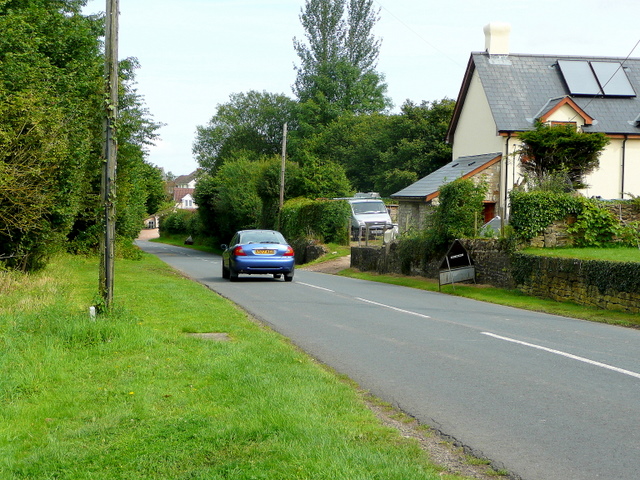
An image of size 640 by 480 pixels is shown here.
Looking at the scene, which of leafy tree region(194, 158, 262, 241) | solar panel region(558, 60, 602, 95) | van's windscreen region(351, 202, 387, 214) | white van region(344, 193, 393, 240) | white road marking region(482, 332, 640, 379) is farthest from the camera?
leafy tree region(194, 158, 262, 241)

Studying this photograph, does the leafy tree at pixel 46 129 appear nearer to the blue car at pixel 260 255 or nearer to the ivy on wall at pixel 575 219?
the blue car at pixel 260 255

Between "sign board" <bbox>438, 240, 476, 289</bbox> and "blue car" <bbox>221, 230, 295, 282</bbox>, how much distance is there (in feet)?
15.9

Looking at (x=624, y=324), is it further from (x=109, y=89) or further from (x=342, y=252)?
(x=342, y=252)

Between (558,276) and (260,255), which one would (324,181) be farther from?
(558,276)

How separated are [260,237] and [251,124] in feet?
232

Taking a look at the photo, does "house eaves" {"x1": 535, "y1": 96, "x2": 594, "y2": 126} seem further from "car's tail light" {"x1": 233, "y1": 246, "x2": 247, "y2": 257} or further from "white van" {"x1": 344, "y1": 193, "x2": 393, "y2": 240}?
"car's tail light" {"x1": 233, "y1": 246, "x2": 247, "y2": 257}

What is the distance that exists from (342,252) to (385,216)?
3.35 meters

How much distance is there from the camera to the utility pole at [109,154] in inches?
438

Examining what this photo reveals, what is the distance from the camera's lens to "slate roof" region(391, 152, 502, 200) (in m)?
35.4

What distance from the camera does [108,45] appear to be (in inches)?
440

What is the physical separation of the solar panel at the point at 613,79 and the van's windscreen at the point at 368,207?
13.6 metres

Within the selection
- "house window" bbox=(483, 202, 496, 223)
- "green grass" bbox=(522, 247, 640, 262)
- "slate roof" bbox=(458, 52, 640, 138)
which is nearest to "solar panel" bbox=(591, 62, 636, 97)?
"slate roof" bbox=(458, 52, 640, 138)

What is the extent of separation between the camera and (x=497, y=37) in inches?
1574

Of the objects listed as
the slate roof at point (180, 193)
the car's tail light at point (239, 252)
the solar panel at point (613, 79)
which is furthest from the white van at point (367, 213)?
the slate roof at point (180, 193)
